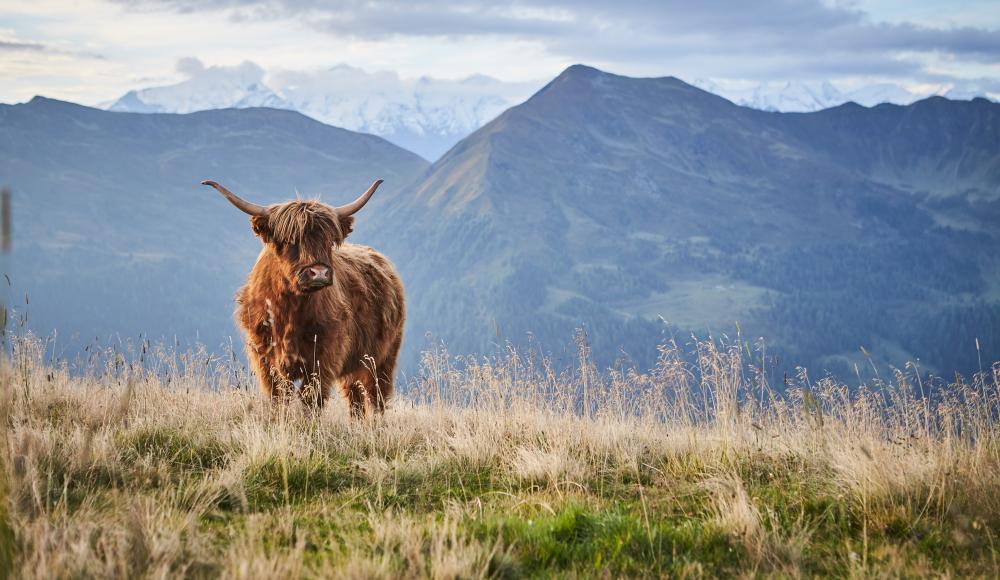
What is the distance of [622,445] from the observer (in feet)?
19.6

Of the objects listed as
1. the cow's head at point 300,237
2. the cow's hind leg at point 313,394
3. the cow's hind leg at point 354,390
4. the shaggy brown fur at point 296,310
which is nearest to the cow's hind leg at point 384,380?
the cow's hind leg at point 354,390

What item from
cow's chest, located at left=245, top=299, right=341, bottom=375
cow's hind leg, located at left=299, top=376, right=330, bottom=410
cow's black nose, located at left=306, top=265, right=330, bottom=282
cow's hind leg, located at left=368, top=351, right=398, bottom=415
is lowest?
cow's hind leg, located at left=368, top=351, right=398, bottom=415

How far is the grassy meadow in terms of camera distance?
144 inches

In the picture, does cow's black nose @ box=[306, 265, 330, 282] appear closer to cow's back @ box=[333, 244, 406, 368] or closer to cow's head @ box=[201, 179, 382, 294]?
cow's head @ box=[201, 179, 382, 294]

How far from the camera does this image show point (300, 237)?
7492mm

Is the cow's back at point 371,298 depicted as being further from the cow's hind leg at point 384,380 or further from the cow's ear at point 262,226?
the cow's ear at point 262,226

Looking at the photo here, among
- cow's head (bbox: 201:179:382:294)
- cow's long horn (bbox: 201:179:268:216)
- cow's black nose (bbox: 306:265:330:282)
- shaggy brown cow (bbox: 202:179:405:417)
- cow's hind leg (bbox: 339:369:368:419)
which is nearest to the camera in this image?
cow's black nose (bbox: 306:265:330:282)

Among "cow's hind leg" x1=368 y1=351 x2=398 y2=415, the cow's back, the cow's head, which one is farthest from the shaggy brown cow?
"cow's hind leg" x1=368 y1=351 x2=398 y2=415

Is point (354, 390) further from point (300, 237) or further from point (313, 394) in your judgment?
point (300, 237)

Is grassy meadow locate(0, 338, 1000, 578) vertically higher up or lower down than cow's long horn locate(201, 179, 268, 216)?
lower down

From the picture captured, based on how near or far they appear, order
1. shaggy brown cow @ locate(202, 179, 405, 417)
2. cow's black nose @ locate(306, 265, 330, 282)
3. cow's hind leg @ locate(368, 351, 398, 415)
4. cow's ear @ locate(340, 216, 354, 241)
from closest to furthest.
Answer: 1. cow's black nose @ locate(306, 265, 330, 282)
2. shaggy brown cow @ locate(202, 179, 405, 417)
3. cow's ear @ locate(340, 216, 354, 241)
4. cow's hind leg @ locate(368, 351, 398, 415)

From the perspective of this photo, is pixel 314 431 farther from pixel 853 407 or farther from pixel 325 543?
pixel 853 407

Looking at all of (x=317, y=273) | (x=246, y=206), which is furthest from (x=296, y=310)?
(x=246, y=206)

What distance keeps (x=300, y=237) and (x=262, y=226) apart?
25.2 inches
